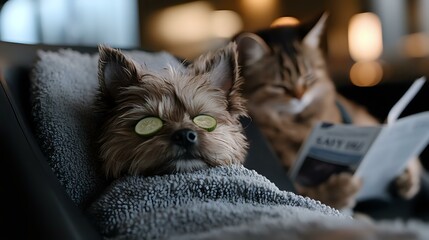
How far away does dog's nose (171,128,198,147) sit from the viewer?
2.29 ft

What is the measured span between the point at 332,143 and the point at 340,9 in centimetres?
120

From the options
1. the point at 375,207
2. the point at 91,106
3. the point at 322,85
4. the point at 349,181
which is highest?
the point at 91,106

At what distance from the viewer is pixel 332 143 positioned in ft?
3.95

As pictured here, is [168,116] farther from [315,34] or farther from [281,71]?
[315,34]

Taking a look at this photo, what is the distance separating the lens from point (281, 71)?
1.29 meters

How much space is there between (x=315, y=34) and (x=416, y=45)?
1367 millimetres

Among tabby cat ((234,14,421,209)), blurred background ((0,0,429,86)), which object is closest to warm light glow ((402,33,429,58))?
blurred background ((0,0,429,86))

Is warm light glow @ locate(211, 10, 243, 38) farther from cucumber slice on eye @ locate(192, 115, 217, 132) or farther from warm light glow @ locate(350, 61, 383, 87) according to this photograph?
cucumber slice on eye @ locate(192, 115, 217, 132)

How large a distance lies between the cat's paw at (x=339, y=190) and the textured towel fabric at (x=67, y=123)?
1.70ft

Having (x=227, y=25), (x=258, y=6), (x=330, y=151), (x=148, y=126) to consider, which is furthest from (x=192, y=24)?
(x=148, y=126)

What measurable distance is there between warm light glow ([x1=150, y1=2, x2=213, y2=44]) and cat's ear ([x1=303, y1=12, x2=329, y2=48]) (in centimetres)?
58

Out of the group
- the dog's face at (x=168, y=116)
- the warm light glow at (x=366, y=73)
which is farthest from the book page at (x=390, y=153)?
the warm light glow at (x=366, y=73)

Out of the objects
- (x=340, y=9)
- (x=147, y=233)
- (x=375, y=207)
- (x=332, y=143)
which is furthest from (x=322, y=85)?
(x=340, y=9)

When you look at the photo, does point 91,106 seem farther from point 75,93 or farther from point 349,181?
point 349,181
